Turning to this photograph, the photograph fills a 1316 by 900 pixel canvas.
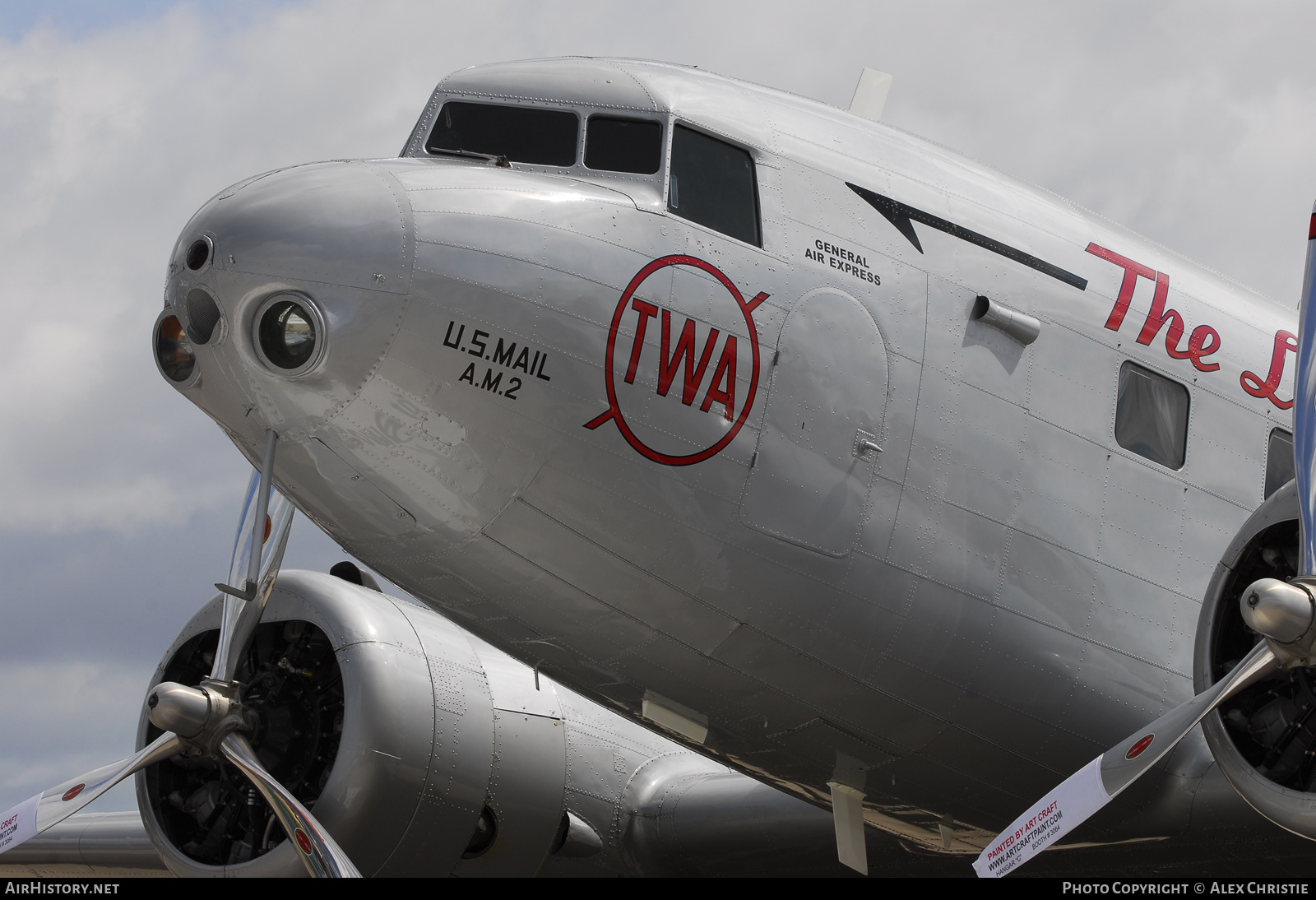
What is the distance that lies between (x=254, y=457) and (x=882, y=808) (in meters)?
4.22

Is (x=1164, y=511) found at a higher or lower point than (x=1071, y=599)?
higher

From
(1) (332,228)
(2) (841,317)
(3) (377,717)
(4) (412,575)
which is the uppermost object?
(2) (841,317)

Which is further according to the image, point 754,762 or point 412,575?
point 754,762

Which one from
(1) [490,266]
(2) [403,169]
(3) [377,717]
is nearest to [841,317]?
(1) [490,266]

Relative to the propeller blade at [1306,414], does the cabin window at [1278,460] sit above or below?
above

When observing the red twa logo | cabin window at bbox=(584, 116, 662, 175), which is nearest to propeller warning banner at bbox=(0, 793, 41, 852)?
the red twa logo

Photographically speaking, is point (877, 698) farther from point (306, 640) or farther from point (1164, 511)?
point (306, 640)

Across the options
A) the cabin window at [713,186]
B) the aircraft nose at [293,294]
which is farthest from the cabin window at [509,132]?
the aircraft nose at [293,294]

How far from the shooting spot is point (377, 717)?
9539 mm

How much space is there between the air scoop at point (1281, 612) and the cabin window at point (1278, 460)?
10.3ft

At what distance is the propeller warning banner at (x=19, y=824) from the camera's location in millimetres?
8445

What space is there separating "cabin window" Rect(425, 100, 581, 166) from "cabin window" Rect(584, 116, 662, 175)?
0.28ft

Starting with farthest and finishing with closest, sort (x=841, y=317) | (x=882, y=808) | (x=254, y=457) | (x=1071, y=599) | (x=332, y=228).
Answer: (x=882, y=808), (x=1071, y=599), (x=841, y=317), (x=254, y=457), (x=332, y=228)

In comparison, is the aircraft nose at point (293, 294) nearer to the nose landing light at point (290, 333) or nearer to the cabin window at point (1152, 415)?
the nose landing light at point (290, 333)
